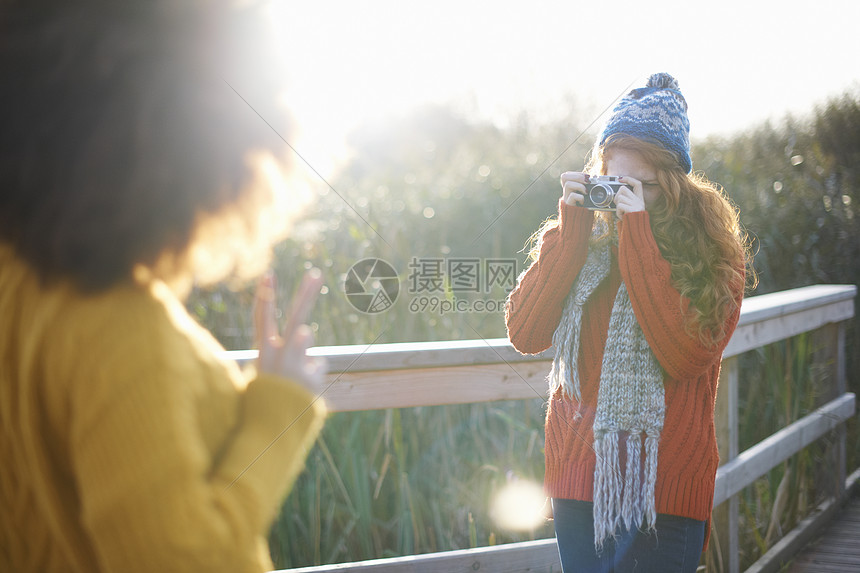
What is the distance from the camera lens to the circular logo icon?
220cm

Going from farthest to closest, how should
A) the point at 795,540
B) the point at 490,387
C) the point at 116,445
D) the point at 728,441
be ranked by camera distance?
the point at 795,540
the point at 728,441
the point at 490,387
the point at 116,445

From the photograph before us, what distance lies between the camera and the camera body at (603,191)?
116cm

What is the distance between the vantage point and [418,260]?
225cm

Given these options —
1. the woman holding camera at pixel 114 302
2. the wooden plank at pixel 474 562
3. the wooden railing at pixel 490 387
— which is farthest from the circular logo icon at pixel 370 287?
the woman holding camera at pixel 114 302

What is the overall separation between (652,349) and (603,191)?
0.91ft

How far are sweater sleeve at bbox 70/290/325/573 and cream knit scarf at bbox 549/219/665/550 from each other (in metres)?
0.67

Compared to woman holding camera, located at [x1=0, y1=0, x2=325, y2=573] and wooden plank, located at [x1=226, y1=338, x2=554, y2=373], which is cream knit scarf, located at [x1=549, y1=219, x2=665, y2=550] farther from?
woman holding camera, located at [x1=0, y1=0, x2=325, y2=573]

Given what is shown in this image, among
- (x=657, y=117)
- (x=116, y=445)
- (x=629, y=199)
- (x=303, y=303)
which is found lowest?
(x=116, y=445)

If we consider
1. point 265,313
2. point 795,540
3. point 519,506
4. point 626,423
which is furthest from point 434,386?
point 795,540

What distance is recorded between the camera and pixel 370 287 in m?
2.20

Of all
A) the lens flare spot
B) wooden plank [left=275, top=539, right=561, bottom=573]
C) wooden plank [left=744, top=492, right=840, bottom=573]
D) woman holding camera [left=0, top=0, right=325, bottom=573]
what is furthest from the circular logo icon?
woman holding camera [left=0, top=0, right=325, bottom=573]

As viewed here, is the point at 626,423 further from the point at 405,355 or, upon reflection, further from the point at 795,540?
the point at 795,540

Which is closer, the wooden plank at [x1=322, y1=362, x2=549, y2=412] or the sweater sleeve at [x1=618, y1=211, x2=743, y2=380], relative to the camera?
the sweater sleeve at [x1=618, y1=211, x2=743, y2=380]

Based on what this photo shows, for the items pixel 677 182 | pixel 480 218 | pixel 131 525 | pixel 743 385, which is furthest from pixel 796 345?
pixel 131 525
